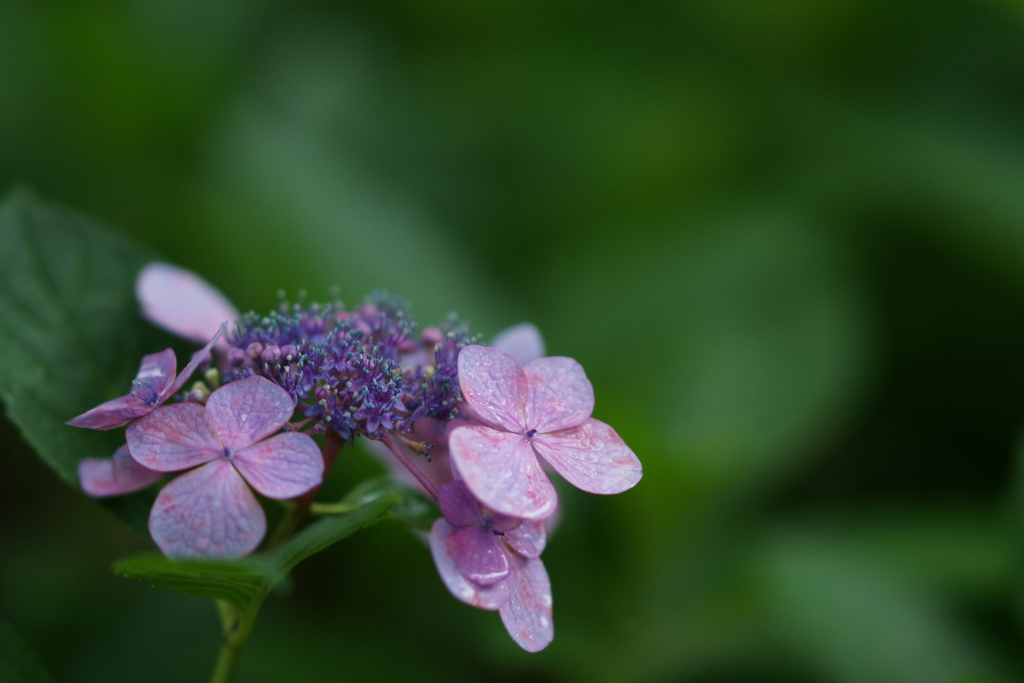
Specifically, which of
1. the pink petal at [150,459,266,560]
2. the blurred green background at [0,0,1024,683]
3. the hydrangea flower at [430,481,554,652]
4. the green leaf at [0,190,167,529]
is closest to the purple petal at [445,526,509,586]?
the hydrangea flower at [430,481,554,652]

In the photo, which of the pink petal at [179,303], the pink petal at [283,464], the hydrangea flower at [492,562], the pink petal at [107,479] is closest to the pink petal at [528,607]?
the hydrangea flower at [492,562]

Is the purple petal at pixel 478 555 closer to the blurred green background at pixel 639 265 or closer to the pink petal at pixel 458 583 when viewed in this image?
the pink petal at pixel 458 583

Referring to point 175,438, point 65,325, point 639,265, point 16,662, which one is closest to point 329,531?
point 175,438

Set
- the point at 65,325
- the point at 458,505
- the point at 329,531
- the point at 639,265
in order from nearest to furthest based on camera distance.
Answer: the point at 329,531 → the point at 458,505 → the point at 65,325 → the point at 639,265

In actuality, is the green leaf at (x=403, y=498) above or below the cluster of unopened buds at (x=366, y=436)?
below

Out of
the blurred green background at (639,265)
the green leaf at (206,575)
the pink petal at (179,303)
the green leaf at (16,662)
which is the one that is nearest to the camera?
the green leaf at (206,575)

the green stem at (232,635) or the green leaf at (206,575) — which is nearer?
the green leaf at (206,575)

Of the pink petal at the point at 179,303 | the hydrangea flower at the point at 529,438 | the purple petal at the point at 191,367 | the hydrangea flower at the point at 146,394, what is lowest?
the pink petal at the point at 179,303

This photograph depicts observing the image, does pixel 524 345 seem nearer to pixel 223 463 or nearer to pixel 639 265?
pixel 223 463

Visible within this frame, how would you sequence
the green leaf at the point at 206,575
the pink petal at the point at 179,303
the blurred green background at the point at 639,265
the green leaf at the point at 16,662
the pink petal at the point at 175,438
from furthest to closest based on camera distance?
1. the blurred green background at the point at 639,265
2. the pink petal at the point at 179,303
3. the green leaf at the point at 16,662
4. the pink petal at the point at 175,438
5. the green leaf at the point at 206,575
